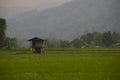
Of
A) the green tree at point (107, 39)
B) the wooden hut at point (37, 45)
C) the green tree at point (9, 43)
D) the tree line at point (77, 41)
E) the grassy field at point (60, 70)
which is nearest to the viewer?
the grassy field at point (60, 70)

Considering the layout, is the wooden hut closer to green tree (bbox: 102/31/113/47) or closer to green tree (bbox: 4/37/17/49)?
green tree (bbox: 4/37/17/49)

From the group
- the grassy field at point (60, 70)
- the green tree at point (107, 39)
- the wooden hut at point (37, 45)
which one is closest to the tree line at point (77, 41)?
the green tree at point (107, 39)

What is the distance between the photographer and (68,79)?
1477cm

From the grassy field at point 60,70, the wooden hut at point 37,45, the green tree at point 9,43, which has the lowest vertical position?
the grassy field at point 60,70

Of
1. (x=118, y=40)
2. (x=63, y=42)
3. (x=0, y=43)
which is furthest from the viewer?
(x=118, y=40)

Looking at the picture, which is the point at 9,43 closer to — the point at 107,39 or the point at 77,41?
the point at 77,41

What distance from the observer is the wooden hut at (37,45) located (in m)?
55.6

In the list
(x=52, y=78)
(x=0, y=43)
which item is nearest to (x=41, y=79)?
(x=52, y=78)

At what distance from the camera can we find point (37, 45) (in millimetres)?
55562

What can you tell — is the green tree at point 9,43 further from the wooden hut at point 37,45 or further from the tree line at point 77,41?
the wooden hut at point 37,45

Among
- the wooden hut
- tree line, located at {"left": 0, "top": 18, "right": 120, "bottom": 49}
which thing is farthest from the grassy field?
tree line, located at {"left": 0, "top": 18, "right": 120, "bottom": 49}

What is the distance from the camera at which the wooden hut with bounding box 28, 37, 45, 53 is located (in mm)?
55562

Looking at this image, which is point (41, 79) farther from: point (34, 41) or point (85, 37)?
point (85, 37)

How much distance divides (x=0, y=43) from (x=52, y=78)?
5615 centimetres
